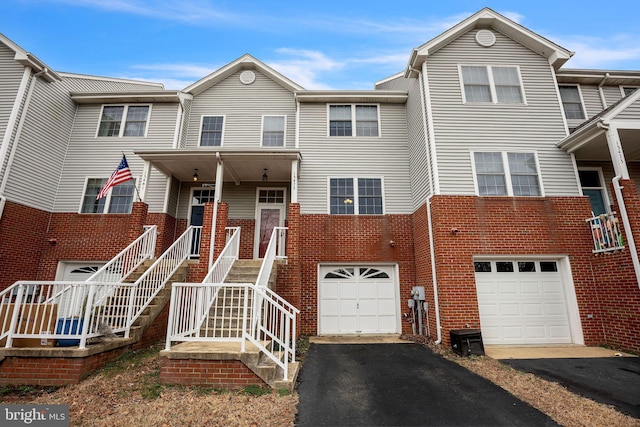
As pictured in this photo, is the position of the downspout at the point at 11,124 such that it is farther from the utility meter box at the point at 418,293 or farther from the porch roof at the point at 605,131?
the porch roof at the point at 605,131

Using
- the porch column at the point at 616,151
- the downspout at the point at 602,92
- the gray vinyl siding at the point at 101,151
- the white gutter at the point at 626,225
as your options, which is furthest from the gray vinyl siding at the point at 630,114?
the gray vinyl siding at the point at 101,151

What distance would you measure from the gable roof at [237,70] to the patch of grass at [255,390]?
10.2 m

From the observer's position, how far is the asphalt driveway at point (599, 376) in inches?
165

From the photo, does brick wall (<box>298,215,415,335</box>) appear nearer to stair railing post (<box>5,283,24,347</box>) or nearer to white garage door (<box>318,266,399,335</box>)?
white garage door (<box>318,266,399,335</box>)

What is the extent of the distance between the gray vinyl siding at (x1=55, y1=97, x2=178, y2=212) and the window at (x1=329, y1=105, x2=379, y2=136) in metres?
6.15

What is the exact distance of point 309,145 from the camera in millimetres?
10367

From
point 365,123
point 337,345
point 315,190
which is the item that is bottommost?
point 337,345

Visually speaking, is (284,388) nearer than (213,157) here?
Yes

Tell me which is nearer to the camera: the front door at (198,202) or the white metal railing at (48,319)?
the white metal railing at (48,319)

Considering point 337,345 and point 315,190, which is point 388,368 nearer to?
point 337,345

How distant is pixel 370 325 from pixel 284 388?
5.34m

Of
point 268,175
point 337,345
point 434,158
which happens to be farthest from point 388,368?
point 268,175

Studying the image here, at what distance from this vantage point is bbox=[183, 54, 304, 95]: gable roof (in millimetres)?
11258

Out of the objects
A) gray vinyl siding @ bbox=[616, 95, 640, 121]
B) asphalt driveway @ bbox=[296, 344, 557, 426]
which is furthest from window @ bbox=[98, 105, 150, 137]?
gray vinyl siding @ bbox=[616, 95, 640, 121]
